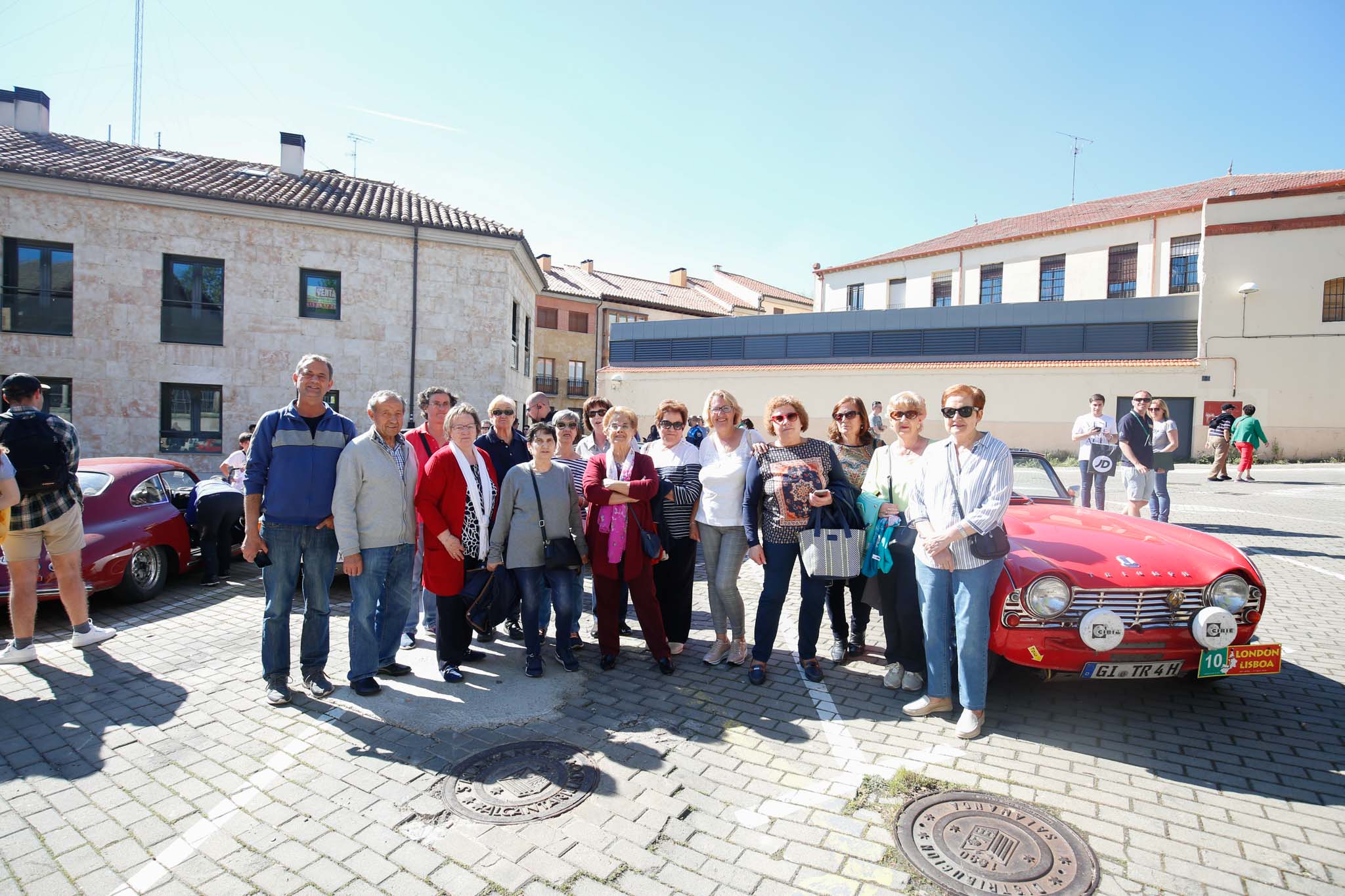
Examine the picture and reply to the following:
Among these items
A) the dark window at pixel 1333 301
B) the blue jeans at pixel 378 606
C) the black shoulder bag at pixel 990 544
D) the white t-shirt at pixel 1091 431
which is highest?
the dark window at pixel 1333 301

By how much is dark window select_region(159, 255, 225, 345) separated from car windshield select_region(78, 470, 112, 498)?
47.4 feet

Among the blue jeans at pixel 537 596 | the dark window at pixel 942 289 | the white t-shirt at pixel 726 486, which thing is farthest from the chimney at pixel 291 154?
the dark window at pixel 942 289

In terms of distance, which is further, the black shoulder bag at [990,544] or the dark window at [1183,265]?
the dark window at [1183,265]

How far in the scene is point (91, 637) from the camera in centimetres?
536

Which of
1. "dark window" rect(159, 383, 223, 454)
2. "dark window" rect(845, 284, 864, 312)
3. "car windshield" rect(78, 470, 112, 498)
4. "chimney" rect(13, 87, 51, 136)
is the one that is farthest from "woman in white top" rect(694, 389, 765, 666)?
"dark window" rect(845, 284, 864, 312)

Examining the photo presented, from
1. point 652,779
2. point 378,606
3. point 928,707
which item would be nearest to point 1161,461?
point 928,707

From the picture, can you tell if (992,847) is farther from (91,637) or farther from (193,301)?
(193,301)

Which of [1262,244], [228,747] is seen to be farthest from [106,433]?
[1262,244]

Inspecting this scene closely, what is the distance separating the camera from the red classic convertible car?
12.5 feet

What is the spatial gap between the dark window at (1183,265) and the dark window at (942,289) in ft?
34.2

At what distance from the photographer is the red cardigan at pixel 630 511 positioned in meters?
4.86

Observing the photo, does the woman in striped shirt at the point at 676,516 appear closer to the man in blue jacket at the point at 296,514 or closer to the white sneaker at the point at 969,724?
the white sneaker at the point at 969,724

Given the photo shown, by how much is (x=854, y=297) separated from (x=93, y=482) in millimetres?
41612

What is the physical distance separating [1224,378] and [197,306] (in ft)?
114
